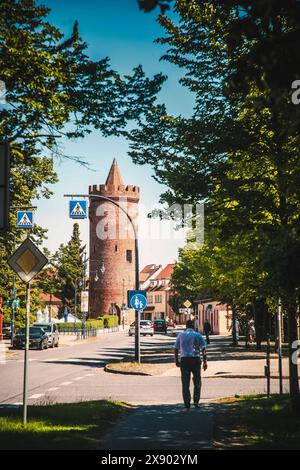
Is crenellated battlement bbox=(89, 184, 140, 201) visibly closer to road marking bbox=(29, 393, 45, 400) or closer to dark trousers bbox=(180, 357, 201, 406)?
road marking bbox=(29, 393, 45, 400)

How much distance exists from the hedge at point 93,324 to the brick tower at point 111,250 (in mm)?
3533

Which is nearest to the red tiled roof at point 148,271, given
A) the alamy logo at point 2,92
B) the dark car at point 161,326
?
the dark car at point 161,326

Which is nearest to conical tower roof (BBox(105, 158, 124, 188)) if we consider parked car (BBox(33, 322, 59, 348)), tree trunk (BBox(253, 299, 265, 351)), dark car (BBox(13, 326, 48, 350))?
parked car (BBox(33, 322, 59, 348))

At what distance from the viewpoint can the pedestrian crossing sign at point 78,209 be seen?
23.2 m

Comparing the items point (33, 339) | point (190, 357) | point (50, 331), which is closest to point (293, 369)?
point (190, 357)

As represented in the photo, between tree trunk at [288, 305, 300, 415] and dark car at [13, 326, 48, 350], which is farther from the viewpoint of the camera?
dark car at [13, 326, 48, 350]

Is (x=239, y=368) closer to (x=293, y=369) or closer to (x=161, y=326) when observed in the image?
(x=293, y=369)

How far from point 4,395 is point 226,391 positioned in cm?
568

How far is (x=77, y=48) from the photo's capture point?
39.9ft

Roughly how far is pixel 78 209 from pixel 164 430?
1518 cm

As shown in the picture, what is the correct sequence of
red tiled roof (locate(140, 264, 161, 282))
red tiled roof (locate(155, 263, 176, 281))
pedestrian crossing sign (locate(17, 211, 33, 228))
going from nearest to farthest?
pedestrian crossing sign (locate(17, 211, 33, 228))
red tiled roof (locate(155, 263, 176, 281))
red tiled roof (locate(140, 264, 161, 282))

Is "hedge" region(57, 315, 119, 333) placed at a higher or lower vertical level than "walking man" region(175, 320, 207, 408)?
lower

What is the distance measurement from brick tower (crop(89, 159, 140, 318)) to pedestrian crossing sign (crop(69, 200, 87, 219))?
69.3 m

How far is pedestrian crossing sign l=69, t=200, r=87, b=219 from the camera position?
76.3 ft
